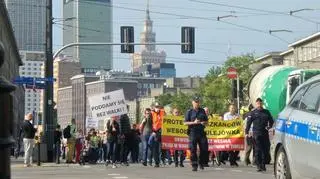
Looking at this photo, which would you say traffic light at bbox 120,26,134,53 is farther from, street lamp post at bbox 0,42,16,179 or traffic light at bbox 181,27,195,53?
street lamp post at bbox 0,42,16,179

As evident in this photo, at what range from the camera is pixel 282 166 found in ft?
34.5

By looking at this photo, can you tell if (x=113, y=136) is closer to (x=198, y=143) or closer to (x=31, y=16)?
(x=198, y=143)

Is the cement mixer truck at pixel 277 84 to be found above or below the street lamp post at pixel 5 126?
above

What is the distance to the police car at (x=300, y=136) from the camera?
9157 mm

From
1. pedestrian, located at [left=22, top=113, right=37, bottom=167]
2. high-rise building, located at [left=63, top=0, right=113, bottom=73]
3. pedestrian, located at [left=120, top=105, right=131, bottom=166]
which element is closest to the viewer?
pedestrian, located at [left=120, top=105, right=131, bottom=166]

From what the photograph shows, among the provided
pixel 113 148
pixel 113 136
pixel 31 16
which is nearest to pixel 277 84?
pixel 113 136

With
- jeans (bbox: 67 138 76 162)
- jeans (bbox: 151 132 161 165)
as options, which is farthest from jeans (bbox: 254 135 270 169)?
jeans (bbox: 67 138 76 162)

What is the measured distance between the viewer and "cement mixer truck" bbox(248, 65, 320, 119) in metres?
22.5

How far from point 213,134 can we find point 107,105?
498 cm

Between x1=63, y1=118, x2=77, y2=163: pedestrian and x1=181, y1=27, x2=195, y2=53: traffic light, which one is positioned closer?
x1=63, y1=118, x2=77, y2=163: pedestrian

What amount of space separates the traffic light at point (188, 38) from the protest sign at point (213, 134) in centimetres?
1451

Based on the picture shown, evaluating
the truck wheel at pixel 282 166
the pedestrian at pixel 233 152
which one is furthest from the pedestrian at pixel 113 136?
the truck wheel at pixel 282 166

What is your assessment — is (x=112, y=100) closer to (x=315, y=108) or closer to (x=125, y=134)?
(x=125, y=134)

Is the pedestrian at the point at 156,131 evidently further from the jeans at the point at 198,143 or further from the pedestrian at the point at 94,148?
the pedestrian at the point at 94,148
